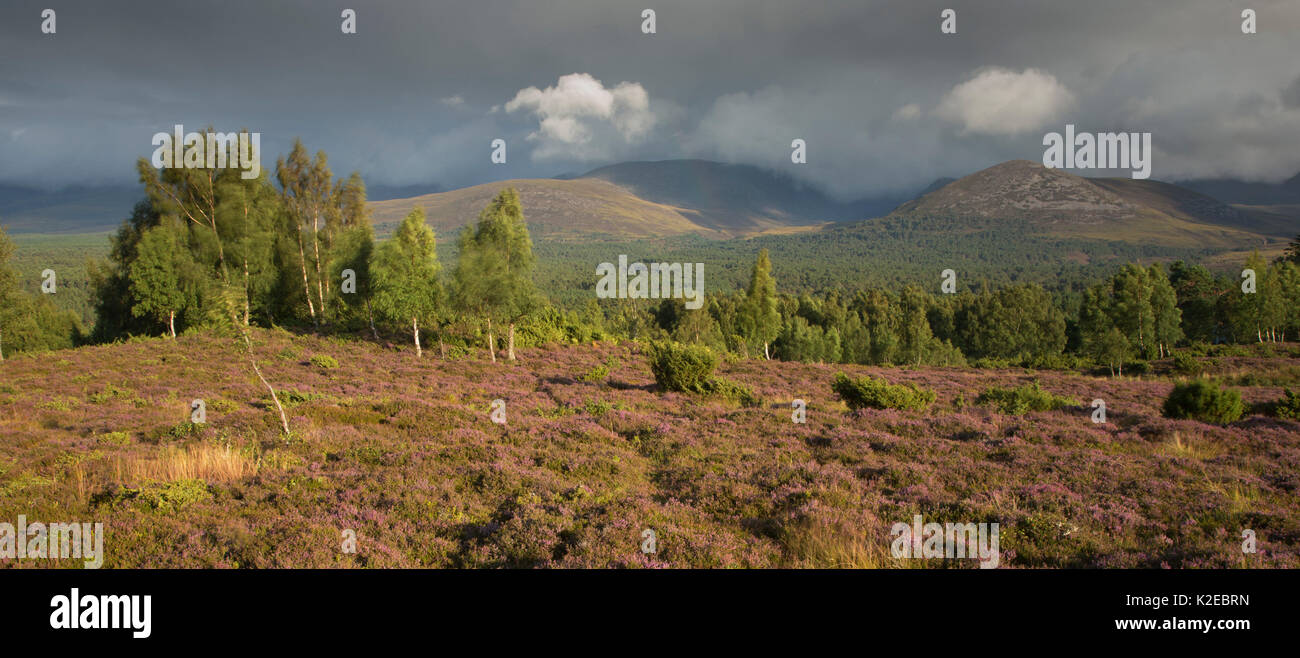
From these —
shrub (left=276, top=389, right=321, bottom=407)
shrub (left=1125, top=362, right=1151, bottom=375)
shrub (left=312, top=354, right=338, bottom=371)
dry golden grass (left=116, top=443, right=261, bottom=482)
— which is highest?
shrub (left=312, top=354, right=338, bottom=371)

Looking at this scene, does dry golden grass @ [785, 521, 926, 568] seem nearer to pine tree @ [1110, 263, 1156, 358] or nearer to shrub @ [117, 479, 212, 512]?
shrub @ [117, 479, 212, 512]

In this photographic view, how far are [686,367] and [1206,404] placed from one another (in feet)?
60.0

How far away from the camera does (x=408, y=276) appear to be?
38875mm

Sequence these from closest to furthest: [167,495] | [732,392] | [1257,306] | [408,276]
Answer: [167,495] → [732,392] → [408,276] → [1257,306]

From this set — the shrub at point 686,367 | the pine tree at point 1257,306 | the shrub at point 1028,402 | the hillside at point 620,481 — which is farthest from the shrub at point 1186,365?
the shrub at point 686,367

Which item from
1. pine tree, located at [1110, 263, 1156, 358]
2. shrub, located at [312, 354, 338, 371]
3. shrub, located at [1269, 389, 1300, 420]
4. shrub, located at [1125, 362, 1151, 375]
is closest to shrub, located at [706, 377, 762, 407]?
shrub, located at [1269, 389, 1300, 420]

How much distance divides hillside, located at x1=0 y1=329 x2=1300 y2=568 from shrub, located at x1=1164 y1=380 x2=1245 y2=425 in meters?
0.98

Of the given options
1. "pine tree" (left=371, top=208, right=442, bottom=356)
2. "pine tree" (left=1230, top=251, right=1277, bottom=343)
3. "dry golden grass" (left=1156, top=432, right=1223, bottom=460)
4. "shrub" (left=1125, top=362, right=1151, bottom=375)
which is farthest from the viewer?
"pine tree" (left=1230, top=251, right=1277, bottom=343)

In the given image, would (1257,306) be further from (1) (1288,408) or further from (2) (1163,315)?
(1) (1288,408)

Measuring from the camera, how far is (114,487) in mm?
9523

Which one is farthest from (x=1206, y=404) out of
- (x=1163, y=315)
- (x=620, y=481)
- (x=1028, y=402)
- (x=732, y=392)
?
(x=1163, y=315)

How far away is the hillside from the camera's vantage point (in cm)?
747
